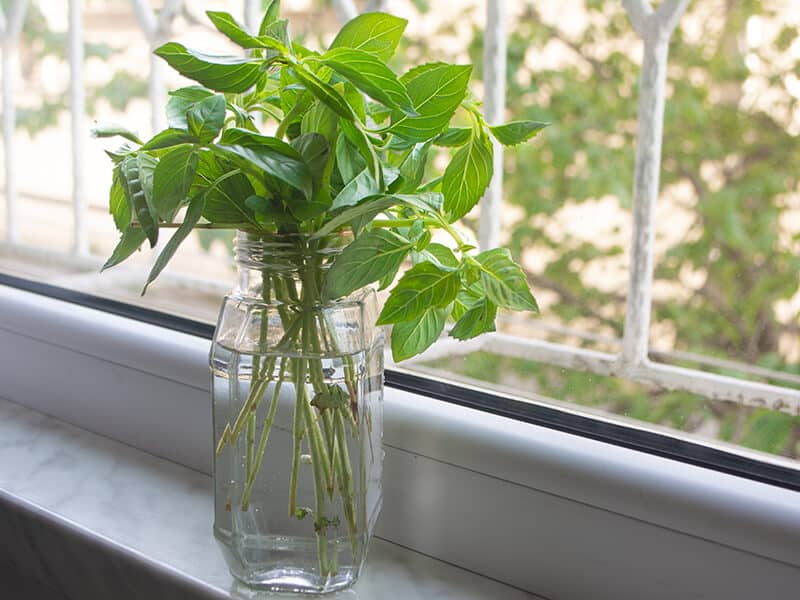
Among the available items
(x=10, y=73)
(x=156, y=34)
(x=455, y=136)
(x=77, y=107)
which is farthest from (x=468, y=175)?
(x=10, y=73)

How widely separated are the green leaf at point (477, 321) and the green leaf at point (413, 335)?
25 mm

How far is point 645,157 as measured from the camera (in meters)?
0.75

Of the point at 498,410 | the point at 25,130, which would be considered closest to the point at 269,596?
the point at 498,410

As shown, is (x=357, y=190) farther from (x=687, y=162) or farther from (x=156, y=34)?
(x=687, y=162)

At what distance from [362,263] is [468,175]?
3.2 inches

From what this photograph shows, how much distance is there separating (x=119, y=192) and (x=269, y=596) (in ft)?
0.83

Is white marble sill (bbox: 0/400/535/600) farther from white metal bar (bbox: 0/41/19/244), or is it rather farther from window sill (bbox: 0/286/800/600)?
white metal bar (bbox: 0/41/19/244)

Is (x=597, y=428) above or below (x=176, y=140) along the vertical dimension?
below

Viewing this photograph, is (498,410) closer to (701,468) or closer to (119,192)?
(701,468)

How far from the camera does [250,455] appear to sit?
531mm

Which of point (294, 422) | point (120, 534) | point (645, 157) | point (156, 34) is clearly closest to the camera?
point (294, 422)

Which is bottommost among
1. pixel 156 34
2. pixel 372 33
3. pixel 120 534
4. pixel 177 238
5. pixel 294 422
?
pixel 120 534

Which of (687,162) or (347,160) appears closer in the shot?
(347,160)

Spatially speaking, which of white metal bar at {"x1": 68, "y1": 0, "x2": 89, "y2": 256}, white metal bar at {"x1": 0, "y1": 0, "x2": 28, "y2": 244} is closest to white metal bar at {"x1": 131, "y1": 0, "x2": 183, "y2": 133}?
white metal bar at {"x1": 68, "y1": 0, "x2": 89, "y2": 256}
